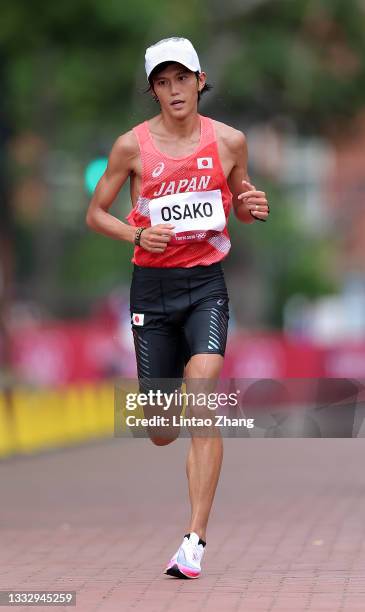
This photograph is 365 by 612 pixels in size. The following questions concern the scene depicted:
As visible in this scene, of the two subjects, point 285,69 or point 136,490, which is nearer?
point 136,490

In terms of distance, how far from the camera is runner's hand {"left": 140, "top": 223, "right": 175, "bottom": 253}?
7.89 meters

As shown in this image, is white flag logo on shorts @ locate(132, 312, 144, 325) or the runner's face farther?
white flag logo on shorts @ locate(132, 312, 144, 325)

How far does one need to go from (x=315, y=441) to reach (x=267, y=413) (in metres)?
12.5

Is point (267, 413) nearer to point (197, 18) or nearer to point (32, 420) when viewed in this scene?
point (32, 420)

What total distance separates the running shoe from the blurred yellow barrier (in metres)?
10.7

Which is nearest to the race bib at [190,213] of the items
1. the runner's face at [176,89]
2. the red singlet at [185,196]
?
the red singlet at [185,196]

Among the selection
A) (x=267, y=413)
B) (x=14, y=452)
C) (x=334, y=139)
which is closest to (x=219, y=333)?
(x=267, y=413)

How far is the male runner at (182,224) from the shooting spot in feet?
26.1

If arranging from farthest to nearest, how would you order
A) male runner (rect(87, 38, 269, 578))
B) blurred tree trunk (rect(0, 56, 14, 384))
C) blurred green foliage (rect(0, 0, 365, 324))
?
1. blurred green foliage (rect(0, 0, 365, 324))
2. blurred tree trunk (rect(0, 56, 14, 384))
3. male runner (rect(87, 38, 269, 578))

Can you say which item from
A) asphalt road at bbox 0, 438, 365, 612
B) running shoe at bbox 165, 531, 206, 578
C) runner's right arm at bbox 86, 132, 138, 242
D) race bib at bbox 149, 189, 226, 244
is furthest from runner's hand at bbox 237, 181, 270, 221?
asphalt road at bbox 0, 438, 365, 612

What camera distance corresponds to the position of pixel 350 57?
41.2 m

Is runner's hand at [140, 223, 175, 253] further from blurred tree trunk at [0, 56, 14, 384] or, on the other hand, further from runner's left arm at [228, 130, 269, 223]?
blurred tree trunk at [0, 56, 14, 384]

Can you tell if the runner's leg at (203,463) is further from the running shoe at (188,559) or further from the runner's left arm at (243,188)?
the runner's left arm at (243,188)

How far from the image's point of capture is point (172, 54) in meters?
7.88
